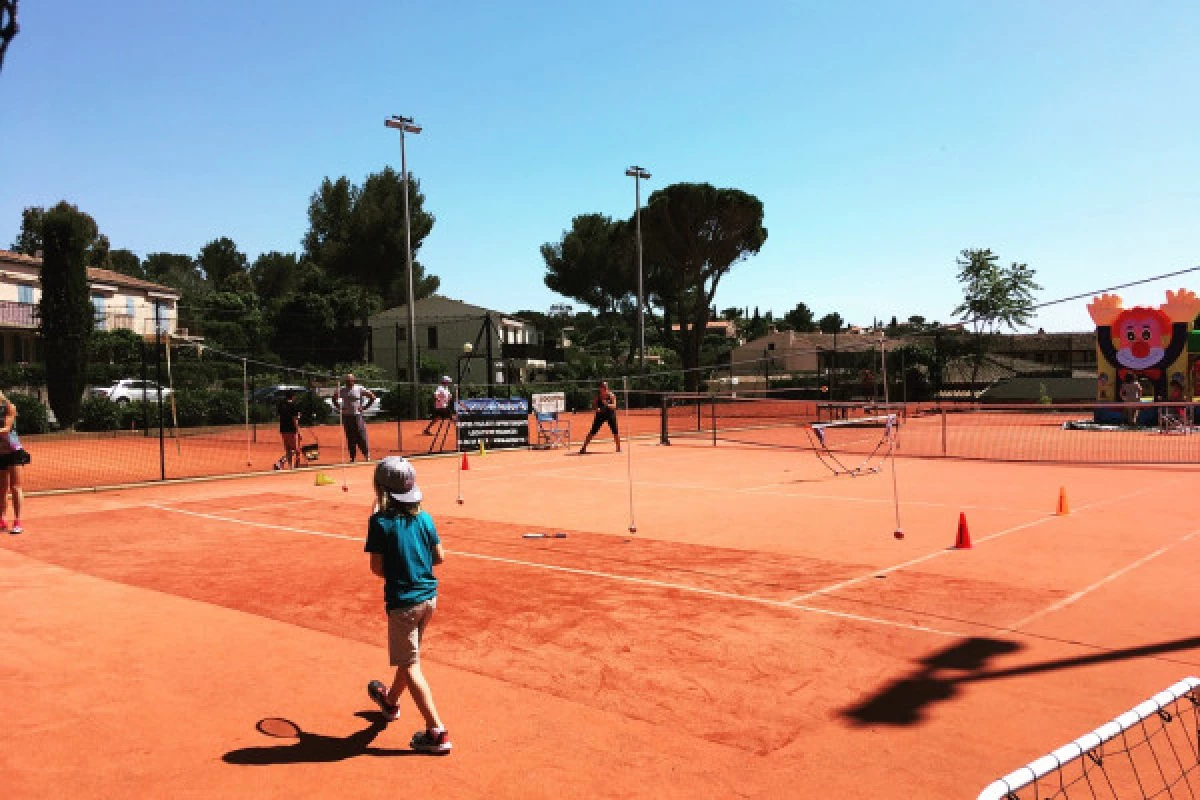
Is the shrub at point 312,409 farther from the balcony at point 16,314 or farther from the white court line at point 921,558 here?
the white court line at point 921,558

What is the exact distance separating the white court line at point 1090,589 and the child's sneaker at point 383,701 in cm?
461

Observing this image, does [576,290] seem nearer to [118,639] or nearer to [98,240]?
[98,240]

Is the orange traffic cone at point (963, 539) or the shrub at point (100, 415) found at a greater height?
the shrub at point (100, 415)

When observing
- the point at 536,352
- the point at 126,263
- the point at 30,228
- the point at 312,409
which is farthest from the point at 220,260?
the point at 312,409

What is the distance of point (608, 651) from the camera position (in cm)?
637

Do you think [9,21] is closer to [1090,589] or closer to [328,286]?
[1090,589]

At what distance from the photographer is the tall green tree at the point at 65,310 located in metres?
34.3

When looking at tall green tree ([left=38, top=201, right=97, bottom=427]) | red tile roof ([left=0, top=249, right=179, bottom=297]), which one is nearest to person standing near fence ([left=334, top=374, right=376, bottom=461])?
tall green tree ([left=38, top=201, right=97, bottom=427])

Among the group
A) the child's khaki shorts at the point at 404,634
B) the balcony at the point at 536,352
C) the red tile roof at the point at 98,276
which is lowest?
the child's khaki shorts at the point at 404,634

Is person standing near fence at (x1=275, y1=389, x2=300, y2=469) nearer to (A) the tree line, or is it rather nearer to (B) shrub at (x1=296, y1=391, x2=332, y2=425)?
(B) shrub at (x1=296, y1=391, x2=332, y2=425)

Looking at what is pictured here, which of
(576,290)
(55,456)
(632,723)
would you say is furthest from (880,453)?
(576,290)

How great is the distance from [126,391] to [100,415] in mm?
4007

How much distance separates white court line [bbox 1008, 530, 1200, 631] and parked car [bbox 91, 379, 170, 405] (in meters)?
34.3

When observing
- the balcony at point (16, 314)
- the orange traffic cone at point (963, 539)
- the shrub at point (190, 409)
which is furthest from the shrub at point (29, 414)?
the orange traffic cone at point (963, 539)
